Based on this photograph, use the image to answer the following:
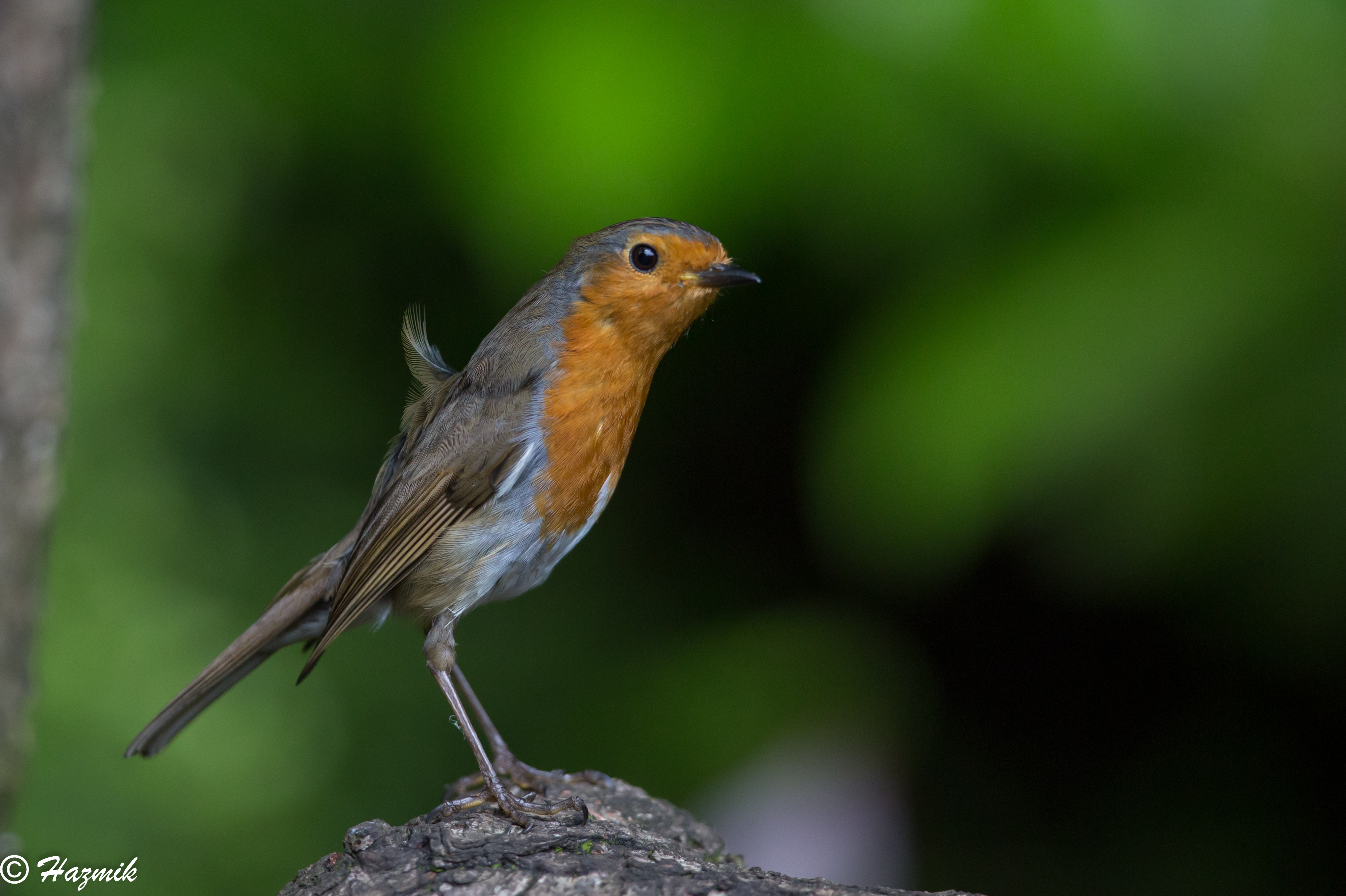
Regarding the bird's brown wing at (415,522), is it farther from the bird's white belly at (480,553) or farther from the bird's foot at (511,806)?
the bird's foot at (511,806)

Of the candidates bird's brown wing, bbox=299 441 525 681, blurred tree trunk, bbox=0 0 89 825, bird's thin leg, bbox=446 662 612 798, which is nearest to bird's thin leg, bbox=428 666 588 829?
bird's thin leg, bbox=446 662 612 798

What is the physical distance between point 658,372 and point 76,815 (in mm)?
2541

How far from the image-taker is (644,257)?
10.8 feet

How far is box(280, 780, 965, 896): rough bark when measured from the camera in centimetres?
217

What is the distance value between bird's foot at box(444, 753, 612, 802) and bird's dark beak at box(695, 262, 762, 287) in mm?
1397

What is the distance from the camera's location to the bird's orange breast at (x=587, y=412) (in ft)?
10.3

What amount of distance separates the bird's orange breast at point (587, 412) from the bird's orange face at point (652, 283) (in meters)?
0.02

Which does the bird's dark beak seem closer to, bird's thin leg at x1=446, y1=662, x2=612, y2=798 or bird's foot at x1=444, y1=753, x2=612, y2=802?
bird's thin leg at x1=446, y1=662, x2=612, y2=798

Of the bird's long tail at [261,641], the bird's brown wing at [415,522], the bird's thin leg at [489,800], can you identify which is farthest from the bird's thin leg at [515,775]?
the bird's long tail at [261,641]

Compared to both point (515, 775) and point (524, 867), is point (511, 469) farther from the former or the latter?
point (524, 867)

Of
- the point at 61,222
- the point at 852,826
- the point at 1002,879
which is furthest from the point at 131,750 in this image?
the point at 1002,879

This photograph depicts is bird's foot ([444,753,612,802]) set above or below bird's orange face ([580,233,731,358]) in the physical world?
below

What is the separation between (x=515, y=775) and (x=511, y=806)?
59 centimetres

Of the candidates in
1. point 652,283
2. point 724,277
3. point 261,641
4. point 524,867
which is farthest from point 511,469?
point 524,867
